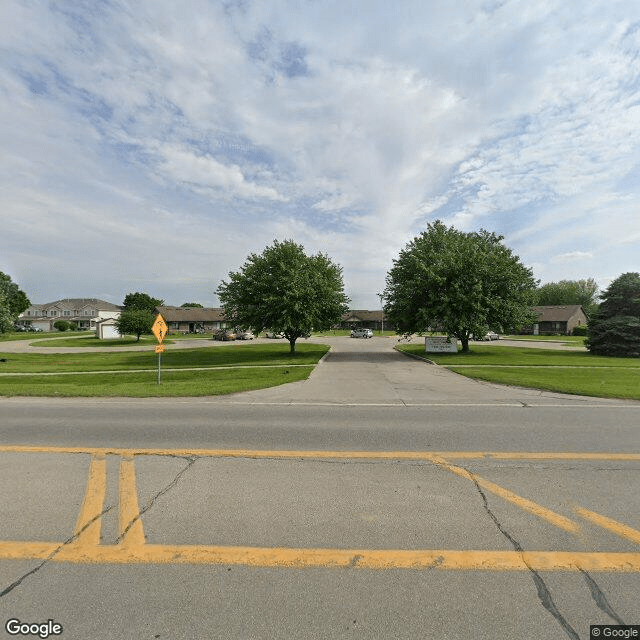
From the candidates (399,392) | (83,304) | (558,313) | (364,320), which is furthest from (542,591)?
(83,304)

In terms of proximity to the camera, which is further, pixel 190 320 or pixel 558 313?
pixel 190 320

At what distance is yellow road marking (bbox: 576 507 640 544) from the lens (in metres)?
3.42

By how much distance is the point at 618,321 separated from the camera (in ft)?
90.1

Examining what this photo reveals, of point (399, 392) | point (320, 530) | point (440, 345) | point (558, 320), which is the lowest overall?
point (399, 392)

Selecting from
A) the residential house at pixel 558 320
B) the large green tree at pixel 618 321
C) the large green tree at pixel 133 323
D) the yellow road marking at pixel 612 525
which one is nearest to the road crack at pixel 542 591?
the yellow road marking at pixel 612 525

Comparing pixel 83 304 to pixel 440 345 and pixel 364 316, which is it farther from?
pixel 440 345

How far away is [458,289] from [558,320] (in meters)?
53.4

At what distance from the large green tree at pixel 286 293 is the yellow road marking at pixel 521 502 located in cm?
1930

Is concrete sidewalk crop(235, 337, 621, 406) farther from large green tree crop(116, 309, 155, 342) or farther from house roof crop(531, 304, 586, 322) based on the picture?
house roof crop(531, 304, 586, 322)

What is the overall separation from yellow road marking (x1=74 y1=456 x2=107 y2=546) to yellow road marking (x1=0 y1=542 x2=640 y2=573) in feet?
0.54

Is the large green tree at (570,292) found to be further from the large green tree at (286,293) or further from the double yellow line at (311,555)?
the double yellow line at (311,555)

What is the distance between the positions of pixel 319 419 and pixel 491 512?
4.45 meters

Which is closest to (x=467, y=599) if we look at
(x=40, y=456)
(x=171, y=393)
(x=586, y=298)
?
(x=40, y=456)

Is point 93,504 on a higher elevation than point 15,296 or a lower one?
lower
